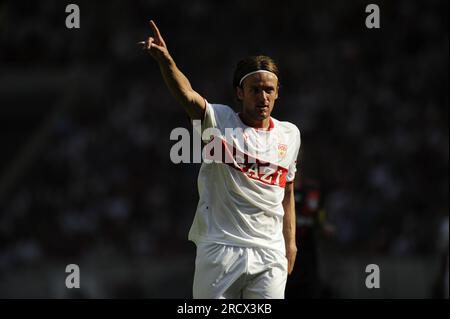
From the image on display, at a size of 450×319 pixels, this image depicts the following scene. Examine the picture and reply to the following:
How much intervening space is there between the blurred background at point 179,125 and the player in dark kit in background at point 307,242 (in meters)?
3.22

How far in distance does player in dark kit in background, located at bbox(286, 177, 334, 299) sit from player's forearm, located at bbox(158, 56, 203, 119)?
149 inches

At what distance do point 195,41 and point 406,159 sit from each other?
739cm

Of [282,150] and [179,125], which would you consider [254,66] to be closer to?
[282,150]

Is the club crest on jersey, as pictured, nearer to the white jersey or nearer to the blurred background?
the white jersey

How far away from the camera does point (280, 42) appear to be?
21812mm

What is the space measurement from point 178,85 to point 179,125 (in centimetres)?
1472

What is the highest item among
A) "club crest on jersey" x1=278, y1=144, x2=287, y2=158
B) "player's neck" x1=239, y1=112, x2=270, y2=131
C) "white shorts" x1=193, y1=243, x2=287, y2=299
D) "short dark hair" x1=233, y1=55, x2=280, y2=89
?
"short dark hair" x1=233, y1=55, x2=280, y2=89

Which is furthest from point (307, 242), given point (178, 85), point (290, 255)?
point (178, 85)

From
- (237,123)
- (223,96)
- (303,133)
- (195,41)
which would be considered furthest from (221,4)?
(237,123)

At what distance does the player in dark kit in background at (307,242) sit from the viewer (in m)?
9.81

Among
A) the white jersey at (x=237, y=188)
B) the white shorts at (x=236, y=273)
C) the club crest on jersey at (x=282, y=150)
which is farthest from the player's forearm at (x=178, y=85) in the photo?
the white shorts at (x=236, y=273)

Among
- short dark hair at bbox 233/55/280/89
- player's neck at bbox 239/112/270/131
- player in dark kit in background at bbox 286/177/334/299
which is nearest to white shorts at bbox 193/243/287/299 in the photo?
player's neck at bbox 239/112/270/131

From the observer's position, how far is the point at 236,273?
20.5 feet

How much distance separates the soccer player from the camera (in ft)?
20.5
